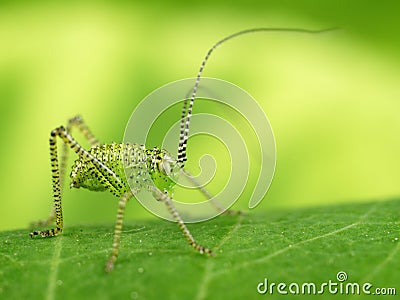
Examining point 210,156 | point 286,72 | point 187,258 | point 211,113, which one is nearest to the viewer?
point 187,258

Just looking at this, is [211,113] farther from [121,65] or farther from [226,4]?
[226,4]

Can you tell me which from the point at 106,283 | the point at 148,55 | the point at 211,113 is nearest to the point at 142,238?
the point at 106,283

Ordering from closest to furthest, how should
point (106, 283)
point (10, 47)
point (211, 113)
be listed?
point (106, 283)
point (211, 113)
point (10, 47)

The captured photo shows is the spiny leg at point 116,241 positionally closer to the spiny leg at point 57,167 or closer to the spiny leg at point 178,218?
the spiny leg at point 178,218

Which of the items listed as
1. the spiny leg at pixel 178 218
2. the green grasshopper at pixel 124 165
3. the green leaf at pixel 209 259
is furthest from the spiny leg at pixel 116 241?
the green grasshopper at pixel 124 165

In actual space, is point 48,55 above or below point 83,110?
above
